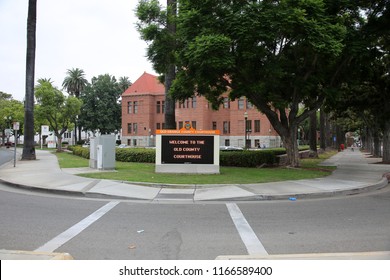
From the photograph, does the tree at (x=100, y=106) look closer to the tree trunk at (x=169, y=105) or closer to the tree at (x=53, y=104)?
the tree at (x=53, y=104)

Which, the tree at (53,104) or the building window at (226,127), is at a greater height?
the tree at (53,104)

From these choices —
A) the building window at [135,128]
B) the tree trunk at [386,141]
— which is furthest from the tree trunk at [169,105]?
→ the building window at [135,128]

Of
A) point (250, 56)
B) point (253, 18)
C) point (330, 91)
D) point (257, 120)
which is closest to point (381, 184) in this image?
point (330, 91)

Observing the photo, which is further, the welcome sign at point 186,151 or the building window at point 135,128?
the building window at point 135,128

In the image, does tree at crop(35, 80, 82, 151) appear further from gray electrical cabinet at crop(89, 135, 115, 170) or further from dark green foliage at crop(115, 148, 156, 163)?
gray electrical cabinet at crop(89, 135, 115, 170)

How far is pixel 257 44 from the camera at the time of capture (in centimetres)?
1515

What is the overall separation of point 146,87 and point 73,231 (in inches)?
2837

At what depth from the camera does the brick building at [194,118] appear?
6538 centimetres

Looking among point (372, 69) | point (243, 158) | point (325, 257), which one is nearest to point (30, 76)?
point (243, 158)

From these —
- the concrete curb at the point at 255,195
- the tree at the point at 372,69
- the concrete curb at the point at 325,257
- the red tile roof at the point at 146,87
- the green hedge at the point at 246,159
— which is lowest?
the concrete curb at the point at 255,195

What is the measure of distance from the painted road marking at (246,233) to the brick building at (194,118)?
159 feet

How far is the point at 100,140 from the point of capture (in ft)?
56.7

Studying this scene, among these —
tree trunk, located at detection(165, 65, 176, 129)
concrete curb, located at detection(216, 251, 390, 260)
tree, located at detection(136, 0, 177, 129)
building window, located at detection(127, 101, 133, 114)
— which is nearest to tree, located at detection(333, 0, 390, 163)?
tree, located at detection(136, 0, 177, 129)

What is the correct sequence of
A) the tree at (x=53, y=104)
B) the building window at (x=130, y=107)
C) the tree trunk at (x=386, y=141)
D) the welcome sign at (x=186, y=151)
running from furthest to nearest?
the building window at (x=130, y=107), the tree at (x=53, y=104), the tree trunk at (x=386, y=141), the welcome sign at (x=186, y=151)
